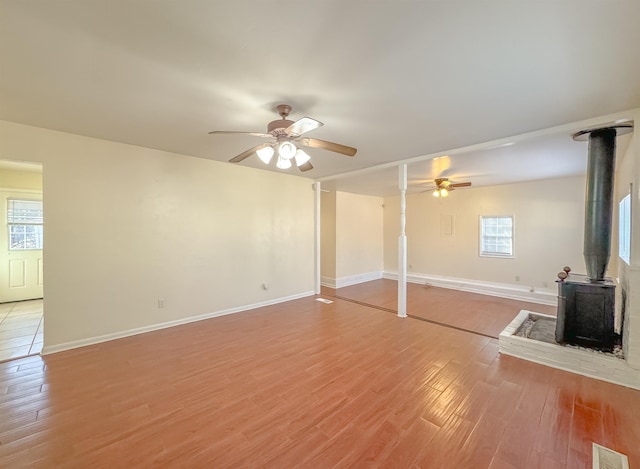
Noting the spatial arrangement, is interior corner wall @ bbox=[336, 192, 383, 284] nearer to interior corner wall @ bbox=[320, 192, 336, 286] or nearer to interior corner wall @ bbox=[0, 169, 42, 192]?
interior corner wall @ bbox=[320, 192, 336, 286]

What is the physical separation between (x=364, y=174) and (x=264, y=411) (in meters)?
4.18

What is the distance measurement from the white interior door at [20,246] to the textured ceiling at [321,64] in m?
3.57

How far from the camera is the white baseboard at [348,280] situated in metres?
7.05

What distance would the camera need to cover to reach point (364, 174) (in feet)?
16.8

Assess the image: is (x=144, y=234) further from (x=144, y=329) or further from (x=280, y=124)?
(x=280, y=124)

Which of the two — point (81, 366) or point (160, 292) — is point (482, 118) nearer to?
point (160, 292)

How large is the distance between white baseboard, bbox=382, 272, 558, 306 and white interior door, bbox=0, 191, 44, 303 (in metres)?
8.58

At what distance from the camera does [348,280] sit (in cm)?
734

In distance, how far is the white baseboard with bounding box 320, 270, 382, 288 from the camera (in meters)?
7.05

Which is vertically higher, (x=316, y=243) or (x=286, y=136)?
(x=286, y=136)

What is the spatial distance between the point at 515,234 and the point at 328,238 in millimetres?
4445

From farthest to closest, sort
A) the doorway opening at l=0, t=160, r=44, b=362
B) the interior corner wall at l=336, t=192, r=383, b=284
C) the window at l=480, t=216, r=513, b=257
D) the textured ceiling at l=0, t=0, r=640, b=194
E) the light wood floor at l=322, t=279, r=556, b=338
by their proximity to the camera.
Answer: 1. the interior corner wall at l=336, t=192, r=383, b=284
2. the window at l=480, t=216, r=513, b=257
3. the doorway opening at l=0, t=160, r=44, b=362
4. the light wood floor at l=322, t=279, r=556, b=338
5. the textured ceiling at l=0, t=0, r=640, b=194

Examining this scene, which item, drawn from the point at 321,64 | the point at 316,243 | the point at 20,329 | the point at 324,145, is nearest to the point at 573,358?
the point at 324,145

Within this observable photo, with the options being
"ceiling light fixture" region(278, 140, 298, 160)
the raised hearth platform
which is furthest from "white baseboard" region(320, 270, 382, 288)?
"ceiling light fixture" region(278, 140, 298, 160)
